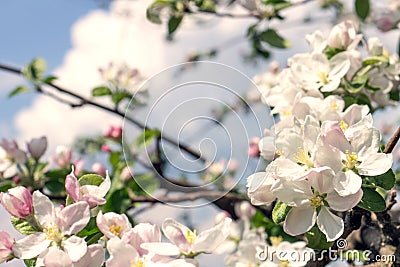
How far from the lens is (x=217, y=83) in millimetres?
1194

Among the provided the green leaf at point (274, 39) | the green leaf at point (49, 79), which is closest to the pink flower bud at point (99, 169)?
the green leaf at point (49, 79)

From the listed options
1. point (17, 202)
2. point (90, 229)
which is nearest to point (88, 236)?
point (90, 229)

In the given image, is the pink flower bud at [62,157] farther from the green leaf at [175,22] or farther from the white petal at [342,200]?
the white petal at [342,200]

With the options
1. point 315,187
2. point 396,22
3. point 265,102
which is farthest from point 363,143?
point 396,22

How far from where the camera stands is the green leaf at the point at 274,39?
2.10 m

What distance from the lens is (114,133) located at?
2.27m

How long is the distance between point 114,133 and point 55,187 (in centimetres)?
55

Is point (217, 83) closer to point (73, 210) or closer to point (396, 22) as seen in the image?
point (73, 210)

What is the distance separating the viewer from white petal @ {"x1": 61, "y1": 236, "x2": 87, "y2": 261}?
865 mm

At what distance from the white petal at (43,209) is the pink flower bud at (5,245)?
0.05 meters

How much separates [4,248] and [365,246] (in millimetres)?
844

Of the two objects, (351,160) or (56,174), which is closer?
(351,160)

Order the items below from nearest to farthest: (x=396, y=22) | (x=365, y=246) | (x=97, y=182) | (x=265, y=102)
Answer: (x=97, y=182) < (x=265, y=102) < (x=365, y=246) < (x=396, y=22)

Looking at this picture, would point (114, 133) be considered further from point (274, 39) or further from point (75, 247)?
point (75, 247)
